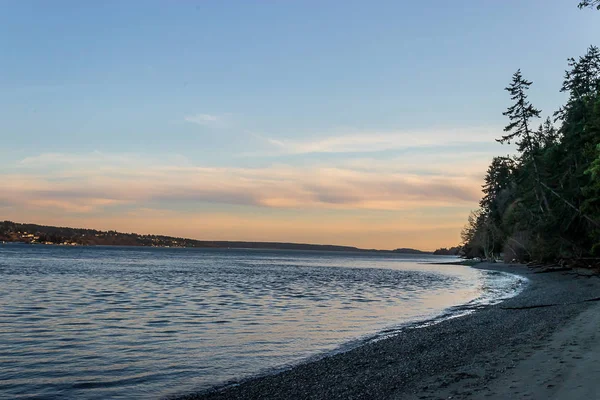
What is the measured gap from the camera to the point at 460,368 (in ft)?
39.4

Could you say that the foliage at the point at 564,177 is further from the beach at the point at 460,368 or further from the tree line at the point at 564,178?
the beach at the point at 460,368

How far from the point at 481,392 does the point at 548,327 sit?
355 inches

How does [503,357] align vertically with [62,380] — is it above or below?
above

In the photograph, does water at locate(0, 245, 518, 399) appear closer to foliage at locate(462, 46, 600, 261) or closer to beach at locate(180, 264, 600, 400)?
beach at locate(180, 264, 600, 400)

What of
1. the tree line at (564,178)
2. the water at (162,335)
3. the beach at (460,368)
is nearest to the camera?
the beach at (460,368)

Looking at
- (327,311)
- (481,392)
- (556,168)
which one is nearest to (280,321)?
(327,311)

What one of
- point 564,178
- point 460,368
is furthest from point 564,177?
point 460,368

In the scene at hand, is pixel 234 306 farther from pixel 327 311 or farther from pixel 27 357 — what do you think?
pixel 27 357

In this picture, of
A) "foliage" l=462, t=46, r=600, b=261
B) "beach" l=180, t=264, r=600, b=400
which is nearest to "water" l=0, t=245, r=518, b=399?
"beach" l=180, t=264, r=600, b=400

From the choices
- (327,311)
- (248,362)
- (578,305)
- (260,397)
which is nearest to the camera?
(260,397)

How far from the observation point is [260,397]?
1119 centimetres

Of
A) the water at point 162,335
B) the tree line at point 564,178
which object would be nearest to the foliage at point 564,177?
the tree line at point 564,178

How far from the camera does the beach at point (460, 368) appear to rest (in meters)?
9.66

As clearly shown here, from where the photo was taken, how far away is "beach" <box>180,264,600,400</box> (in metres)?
9.66
